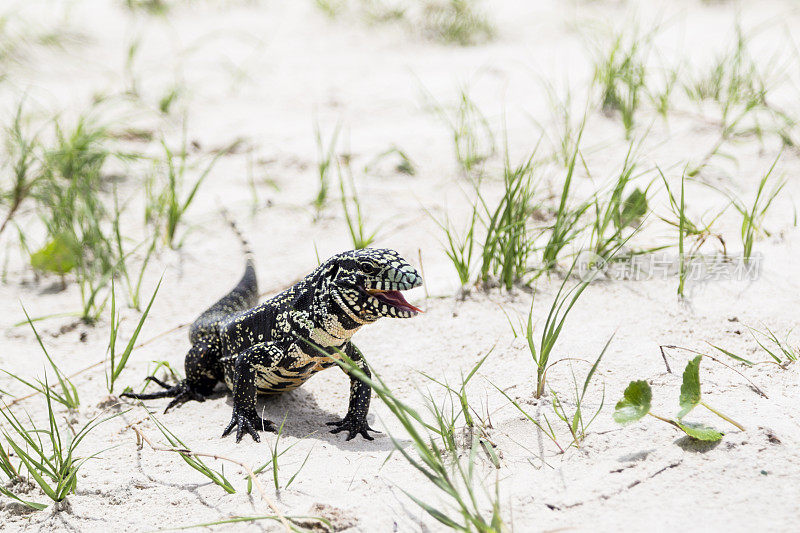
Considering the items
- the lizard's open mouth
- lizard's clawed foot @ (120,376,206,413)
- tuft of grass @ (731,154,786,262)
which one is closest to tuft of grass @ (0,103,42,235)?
lizard's clawed foot @ (120,376,206,413)

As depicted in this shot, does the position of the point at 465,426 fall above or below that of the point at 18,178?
below

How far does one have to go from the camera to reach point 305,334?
11.6 feet

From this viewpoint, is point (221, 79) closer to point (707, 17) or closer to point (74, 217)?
point (74, 217)

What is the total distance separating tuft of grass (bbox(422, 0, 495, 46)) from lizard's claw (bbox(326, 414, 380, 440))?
606 centimetres

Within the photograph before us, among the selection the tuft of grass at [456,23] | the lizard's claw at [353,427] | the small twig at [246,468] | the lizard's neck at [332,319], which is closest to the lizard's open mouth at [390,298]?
the lizard's neck at [332,319]

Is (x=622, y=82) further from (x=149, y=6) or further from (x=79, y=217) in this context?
(x=149, y=6)

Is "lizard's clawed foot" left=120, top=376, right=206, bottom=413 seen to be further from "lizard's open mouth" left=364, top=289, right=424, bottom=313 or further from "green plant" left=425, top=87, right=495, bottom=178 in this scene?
"green plant" left=425, top=87, right=495, bottom=178

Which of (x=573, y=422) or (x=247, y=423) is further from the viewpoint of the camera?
(x=247, y=423)

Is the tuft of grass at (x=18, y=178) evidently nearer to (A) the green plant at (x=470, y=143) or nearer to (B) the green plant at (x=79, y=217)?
(B) the green plant at (x=79, y=217)

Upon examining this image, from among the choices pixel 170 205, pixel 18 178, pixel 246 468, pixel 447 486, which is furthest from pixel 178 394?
pixel 18 178

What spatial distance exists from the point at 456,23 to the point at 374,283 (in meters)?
6.12

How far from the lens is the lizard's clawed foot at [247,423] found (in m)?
3.46

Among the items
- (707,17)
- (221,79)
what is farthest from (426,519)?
(707,17)

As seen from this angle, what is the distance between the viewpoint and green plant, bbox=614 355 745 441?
268cm
